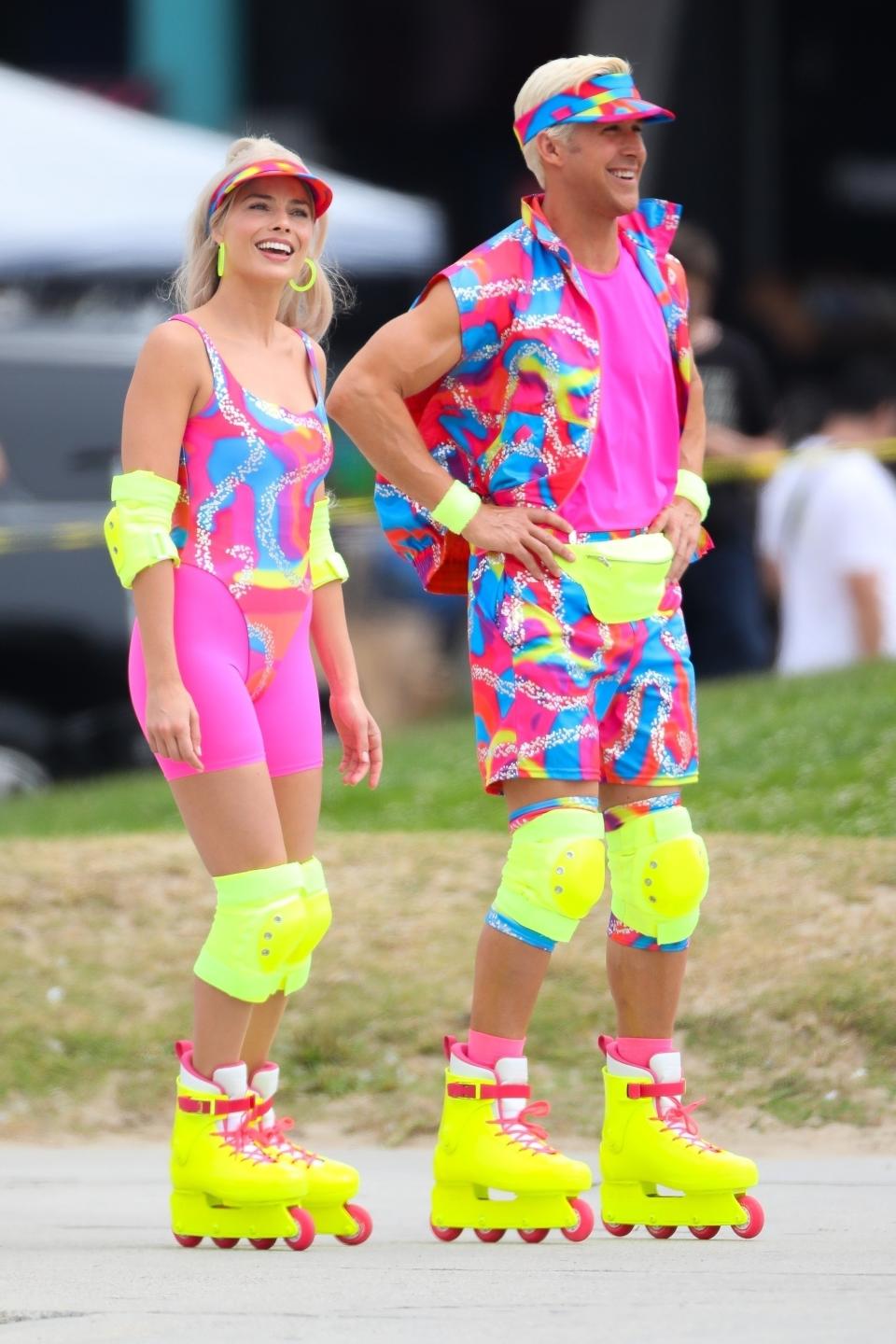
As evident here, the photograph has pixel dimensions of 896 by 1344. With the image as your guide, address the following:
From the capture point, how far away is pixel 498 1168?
15.1 ft

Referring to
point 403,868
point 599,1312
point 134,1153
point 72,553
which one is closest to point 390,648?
point 72,553

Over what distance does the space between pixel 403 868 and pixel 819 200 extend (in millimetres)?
12643

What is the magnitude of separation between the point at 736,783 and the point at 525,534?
3794 millimetres

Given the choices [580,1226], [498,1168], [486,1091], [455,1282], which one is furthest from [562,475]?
[455,1282]

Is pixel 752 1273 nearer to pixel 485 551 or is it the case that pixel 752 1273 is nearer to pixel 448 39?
pixel 485 551

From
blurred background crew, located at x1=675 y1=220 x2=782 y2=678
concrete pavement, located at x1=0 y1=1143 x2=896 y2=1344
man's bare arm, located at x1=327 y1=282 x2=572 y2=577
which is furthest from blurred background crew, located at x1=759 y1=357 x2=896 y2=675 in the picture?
man's bare arm, located at x1=327 y1=282 x2=572 y2=577

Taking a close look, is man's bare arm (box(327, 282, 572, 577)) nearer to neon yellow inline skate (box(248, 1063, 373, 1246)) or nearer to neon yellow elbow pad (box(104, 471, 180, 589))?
neon yellow elbow pad (box(104, 471, 180, 589))

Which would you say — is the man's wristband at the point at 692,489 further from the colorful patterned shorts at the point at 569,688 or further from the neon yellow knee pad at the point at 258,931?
the neon yellow knee pad at the point at 258,931

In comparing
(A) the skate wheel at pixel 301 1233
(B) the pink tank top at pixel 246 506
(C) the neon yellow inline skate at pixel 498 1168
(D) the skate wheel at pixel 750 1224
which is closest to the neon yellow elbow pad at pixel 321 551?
(B) the pink tank top at pixel 246 506

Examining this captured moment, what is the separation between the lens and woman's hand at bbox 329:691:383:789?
4953 mm

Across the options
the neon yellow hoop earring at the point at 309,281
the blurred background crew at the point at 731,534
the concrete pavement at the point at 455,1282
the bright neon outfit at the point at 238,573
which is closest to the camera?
the concrete pavement at the point at 455,1282

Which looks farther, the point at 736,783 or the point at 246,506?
the point at 736,783

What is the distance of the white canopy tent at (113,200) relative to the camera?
486 inches

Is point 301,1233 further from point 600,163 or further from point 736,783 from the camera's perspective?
point 736,783
